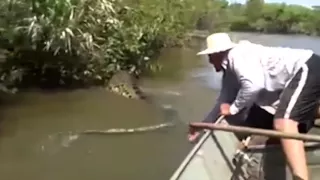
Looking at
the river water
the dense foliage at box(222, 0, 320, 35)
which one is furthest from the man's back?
the dense foliage at box(222, 0, 320, 35)

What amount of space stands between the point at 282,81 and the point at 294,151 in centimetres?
63

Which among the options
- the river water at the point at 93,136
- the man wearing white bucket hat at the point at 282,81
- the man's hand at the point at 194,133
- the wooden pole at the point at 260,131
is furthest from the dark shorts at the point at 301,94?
the river water at the point at 93,136

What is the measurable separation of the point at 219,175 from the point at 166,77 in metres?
13.3

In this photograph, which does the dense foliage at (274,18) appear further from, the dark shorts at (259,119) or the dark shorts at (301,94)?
the dark shorts at (301,94)

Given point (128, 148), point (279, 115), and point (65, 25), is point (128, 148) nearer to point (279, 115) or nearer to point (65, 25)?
point (65, 25)

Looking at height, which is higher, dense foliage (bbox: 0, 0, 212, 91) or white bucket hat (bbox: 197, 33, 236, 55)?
white bucket hat (bbox: 197, 33, 236, 55)

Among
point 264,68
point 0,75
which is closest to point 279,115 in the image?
point 264,68

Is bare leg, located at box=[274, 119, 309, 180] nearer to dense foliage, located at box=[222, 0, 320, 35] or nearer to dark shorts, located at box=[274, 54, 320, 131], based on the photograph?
dark shorts, located at box=[274, 54, 320, 131]

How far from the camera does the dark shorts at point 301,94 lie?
17.0 feet

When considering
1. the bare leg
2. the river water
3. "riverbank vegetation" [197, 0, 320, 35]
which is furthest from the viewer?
"riverbank vegetation" [197, 0, 320, 35]

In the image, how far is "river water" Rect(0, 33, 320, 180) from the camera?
9852 mm

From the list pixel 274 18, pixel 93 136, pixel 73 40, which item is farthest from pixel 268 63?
pixel 274 18

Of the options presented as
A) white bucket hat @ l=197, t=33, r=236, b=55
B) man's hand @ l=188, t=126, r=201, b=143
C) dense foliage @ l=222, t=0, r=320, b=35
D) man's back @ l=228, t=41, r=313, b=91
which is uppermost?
white bucket hat @ l=197, t=33, r=236, b=55

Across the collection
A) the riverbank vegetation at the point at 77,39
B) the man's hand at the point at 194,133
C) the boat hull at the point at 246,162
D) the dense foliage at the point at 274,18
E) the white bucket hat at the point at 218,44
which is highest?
the white bucket hat at the point at 218,44
